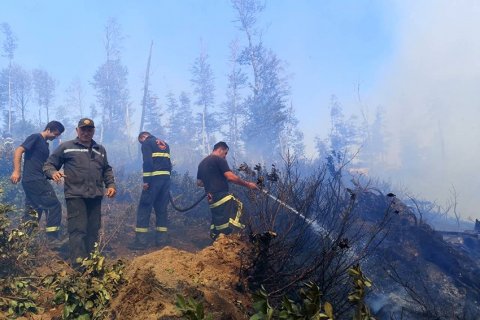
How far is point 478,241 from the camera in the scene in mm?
8523

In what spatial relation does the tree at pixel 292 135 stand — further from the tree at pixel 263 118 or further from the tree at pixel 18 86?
the tree at pixel 18 86

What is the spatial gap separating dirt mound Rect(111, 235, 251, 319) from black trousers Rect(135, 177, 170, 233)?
4.10 m

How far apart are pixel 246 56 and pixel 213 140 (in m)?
15.8

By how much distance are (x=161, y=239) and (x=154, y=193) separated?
1040 millimetres

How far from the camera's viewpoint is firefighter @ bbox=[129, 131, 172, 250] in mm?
7234

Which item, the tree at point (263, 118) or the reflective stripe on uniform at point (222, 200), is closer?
the reflective stripe on uniform at point (222, 200)

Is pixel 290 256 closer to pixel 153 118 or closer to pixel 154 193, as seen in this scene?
pixel 154 193

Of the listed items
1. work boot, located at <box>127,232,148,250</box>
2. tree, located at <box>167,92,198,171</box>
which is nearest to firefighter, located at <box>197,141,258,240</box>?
work boot, located at <box>127,232,148,250</box>

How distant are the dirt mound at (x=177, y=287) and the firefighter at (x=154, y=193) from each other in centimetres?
410

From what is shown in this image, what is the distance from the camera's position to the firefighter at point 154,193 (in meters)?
7.23

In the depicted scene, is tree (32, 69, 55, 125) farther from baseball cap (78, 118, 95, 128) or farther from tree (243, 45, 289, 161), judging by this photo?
baseball cap (78, 118, 95, 128)

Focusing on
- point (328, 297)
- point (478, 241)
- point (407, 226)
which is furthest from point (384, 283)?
point (478, 241)

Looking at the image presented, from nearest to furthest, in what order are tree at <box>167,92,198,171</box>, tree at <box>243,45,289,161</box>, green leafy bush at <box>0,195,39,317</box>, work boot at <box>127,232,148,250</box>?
green leafy bush at <box>0,195,39,317</box>
work boot at <box>127,232,148,250</box>
tree at <box>243,45,289,161</box>
tree at <box>167,92,198,171</box>

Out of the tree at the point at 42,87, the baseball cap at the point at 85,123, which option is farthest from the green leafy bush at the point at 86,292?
the tree at the point at 42,87
